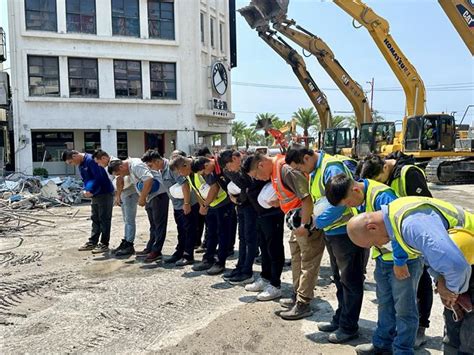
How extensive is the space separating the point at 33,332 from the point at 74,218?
8.27 m

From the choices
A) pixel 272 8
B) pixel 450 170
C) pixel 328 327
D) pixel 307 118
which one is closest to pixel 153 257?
pixel 328 327

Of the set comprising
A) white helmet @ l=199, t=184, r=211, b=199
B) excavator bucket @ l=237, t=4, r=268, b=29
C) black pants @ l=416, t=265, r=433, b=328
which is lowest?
black pants @ l=416, t=265, r=433, b=328

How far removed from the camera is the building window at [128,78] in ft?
76.6

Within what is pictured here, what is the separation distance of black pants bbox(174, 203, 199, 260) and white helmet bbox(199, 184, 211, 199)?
623 millimetres

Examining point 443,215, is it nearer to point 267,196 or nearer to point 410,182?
point 410,182

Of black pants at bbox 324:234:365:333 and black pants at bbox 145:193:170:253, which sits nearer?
black pants at bbox 324:234:365:333

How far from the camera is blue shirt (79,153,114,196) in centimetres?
771

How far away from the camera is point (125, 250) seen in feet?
24.4

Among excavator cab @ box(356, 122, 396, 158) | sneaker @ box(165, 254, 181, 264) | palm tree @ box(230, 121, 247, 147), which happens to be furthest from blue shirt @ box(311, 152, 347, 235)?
palm tree @ box(230, 121, 247, 147)

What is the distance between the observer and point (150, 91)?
23.9m

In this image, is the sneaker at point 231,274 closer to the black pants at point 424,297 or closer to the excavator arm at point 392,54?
the black pants at point 424,297

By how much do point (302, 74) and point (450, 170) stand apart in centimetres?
773

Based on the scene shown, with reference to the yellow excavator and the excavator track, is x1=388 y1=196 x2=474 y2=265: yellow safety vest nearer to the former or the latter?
the yellow excavator

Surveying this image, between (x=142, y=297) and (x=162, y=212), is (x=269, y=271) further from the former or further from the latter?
(x=162, y=212)
